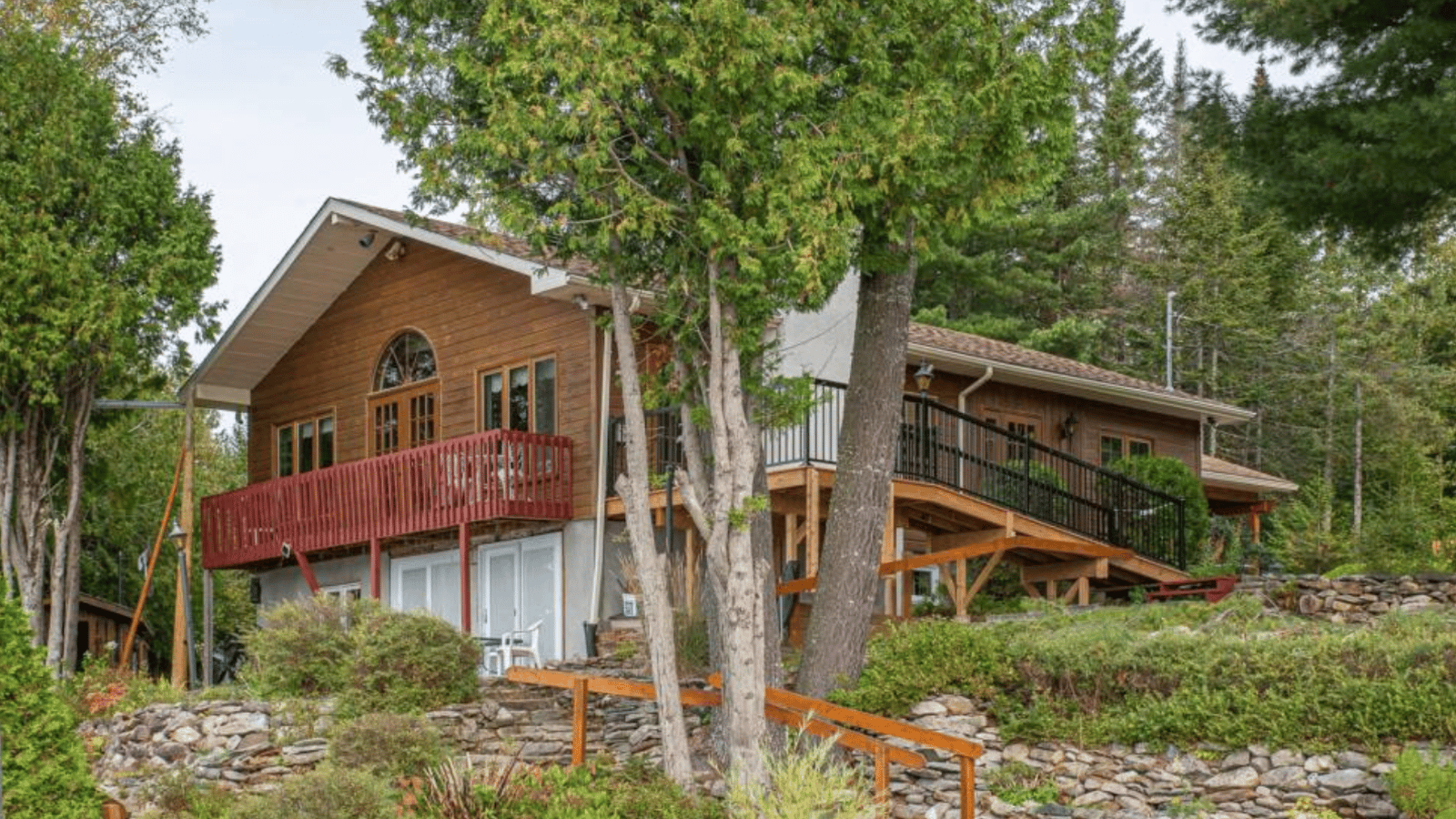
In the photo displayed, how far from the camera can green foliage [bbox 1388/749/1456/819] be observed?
12.2 metres

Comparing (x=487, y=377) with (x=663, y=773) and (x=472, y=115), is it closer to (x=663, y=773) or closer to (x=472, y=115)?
(x=472, y=115)

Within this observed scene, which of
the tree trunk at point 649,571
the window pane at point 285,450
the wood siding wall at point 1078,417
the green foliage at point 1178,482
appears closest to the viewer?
the tree trunk at point 649,571

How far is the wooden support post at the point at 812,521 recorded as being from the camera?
20.0m

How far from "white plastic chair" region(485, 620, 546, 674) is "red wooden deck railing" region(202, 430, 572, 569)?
1425mm

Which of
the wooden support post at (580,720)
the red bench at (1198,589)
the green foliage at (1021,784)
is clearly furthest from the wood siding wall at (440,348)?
the green foliage at (1021,784)

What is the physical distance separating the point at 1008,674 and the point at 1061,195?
30.2m

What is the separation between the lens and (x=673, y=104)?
1441 cm

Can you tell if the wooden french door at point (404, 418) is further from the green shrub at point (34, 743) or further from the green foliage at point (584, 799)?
the green shrub at point (34, 743)

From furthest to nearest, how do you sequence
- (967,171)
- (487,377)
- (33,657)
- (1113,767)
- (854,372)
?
(487,377), (854,372), (967,171), (1113,767), (33,657)

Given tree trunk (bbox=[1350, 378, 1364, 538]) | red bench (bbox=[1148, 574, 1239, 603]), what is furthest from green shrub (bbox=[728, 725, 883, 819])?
tree trunk (bbox=[1350, 378, 1364, 538])

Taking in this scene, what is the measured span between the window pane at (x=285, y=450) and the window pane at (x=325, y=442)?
0.72 m

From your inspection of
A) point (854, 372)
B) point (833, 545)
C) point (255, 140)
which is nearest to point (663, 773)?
point (833, 545)

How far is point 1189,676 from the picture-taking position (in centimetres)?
1430

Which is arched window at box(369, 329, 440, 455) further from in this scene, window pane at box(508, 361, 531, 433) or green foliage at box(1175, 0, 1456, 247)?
green foliage at box(1175, 0, 1456, 247)
